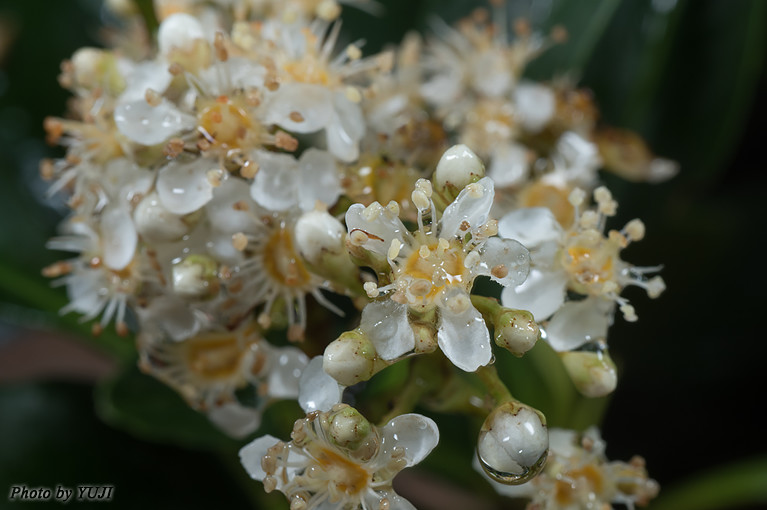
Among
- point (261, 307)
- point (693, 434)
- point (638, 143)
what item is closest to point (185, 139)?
point (261, 307)

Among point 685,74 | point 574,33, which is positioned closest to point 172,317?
point 574,33

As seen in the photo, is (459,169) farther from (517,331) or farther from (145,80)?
(145,80)

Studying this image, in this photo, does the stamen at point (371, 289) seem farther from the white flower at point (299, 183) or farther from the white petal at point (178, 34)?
the white petal at point (178, 34)

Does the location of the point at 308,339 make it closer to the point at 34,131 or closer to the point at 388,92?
the point at 388,92

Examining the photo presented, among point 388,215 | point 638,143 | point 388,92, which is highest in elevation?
point 638,143

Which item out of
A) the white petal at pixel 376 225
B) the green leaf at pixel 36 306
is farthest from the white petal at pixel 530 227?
the green leaf at pixel 36 306

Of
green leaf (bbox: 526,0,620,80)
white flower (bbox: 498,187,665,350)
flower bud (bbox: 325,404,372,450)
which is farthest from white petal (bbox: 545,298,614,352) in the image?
green leaf (bbox: 526,0,620,80)
